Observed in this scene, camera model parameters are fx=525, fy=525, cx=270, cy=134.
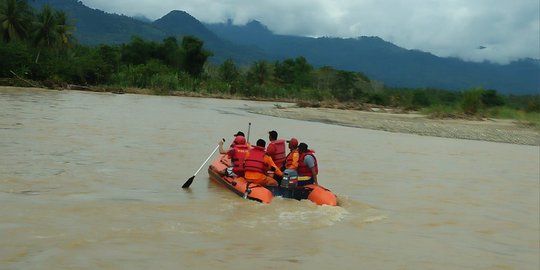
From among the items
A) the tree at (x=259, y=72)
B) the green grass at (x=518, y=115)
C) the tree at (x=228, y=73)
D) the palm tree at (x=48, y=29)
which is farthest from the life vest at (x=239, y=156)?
the tree at (x=259, y=72)

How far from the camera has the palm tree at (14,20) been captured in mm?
49500

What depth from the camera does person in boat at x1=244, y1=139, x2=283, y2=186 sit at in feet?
30.3

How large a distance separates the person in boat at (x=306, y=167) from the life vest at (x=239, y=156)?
103 cm

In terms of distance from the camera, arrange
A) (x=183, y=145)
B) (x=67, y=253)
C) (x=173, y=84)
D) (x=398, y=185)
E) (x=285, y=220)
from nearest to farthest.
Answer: (x=67, y=253)
(x=285, y=220)
(x=398, y=185)
(x=183, y=145)
(x=173, y=84)

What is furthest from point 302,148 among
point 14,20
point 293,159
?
point 14,20

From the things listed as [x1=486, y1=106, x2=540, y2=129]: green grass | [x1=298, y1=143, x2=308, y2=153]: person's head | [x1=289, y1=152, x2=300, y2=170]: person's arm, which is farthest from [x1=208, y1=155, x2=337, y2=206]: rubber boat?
[x1=486, y1=106, x2=540, y2=129]: green grass

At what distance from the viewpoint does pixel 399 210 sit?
9.65 metres

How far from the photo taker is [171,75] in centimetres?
6106

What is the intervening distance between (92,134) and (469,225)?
1227 centimetres

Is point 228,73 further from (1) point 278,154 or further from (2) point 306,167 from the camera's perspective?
(2) point 306,167

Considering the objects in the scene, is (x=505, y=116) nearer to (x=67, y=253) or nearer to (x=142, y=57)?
(x=67, y=253)

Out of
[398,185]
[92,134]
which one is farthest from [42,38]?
[398,185]

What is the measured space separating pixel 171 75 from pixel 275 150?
53007 millimetres

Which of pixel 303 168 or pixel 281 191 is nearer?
pixel 281 191
